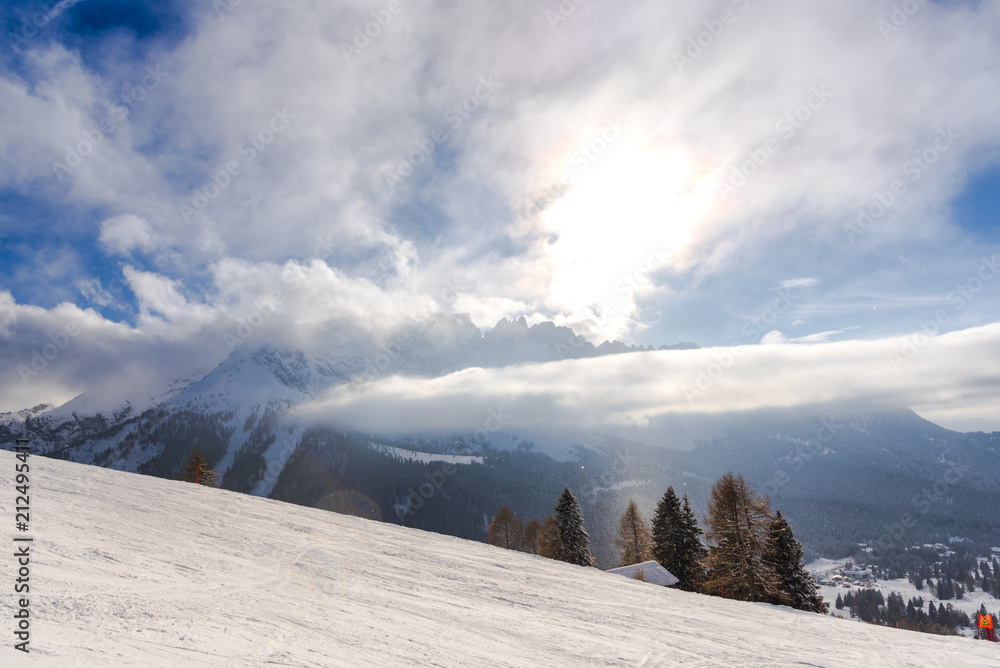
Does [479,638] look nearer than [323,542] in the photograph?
Yes

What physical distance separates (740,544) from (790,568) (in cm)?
459

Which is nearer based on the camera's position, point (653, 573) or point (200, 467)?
point (653, 573)

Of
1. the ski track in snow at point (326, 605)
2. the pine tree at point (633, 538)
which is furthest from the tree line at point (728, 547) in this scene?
the ski track in snow at point (326, 605)

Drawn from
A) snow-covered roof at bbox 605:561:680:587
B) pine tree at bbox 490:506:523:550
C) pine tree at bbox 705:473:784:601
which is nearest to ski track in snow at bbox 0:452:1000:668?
pine tree at bbox 705:473:784:601

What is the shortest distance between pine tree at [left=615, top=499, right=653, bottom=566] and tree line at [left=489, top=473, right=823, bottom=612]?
4.13m

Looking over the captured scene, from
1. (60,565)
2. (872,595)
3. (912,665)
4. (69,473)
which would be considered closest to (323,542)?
(60,565)

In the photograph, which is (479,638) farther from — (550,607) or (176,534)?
(176,534)

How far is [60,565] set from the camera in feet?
25.5

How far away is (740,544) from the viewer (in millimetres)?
27938

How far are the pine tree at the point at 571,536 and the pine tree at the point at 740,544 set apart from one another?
9368 mm

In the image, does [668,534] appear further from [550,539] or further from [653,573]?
[550,539]

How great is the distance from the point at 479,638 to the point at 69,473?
16670 mm

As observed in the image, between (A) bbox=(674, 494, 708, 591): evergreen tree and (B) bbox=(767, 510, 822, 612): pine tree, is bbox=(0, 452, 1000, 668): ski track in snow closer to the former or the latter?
(B) bbox=(767, 510, 822, 612): pine tree

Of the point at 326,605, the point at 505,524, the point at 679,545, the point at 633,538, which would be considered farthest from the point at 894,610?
the point at 326,605
